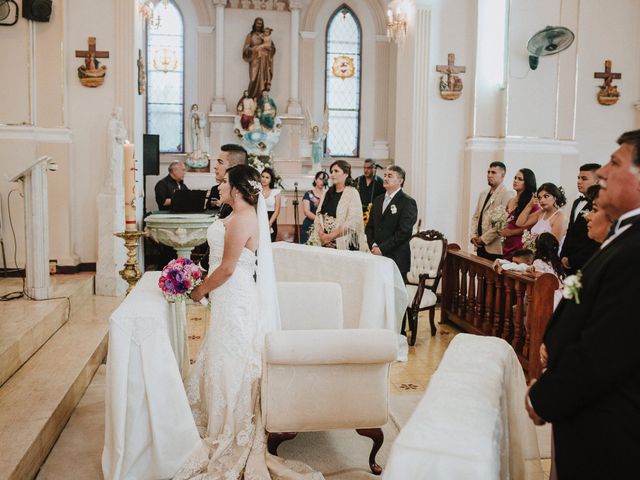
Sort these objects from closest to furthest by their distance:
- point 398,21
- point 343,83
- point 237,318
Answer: point 237,318, point 398,21, point 343,83

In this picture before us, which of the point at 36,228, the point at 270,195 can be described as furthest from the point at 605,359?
the point at 270,195

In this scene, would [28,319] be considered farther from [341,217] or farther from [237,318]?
→ [341,217]

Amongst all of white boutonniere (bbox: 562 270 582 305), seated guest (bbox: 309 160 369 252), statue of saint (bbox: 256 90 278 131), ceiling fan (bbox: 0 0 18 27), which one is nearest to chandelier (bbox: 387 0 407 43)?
seated guest (bbox: 309 160 369 252)

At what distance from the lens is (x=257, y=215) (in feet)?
12.3

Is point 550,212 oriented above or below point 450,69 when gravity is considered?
below

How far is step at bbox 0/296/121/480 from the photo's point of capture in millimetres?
3199

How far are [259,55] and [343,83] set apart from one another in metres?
2.16

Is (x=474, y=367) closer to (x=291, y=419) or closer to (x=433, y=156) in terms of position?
(x=291, y=419)

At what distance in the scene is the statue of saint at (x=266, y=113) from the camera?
1304 cm

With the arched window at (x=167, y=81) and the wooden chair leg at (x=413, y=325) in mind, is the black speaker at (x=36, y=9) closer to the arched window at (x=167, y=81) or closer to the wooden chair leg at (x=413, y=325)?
the wooden chair leg at (x=413, y=325)

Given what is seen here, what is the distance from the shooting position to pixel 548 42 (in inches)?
311

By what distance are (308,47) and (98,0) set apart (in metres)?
6.90

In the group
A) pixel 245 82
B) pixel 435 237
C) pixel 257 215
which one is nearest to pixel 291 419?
pixel 257 215

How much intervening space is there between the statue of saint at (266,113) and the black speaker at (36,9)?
6.07m
